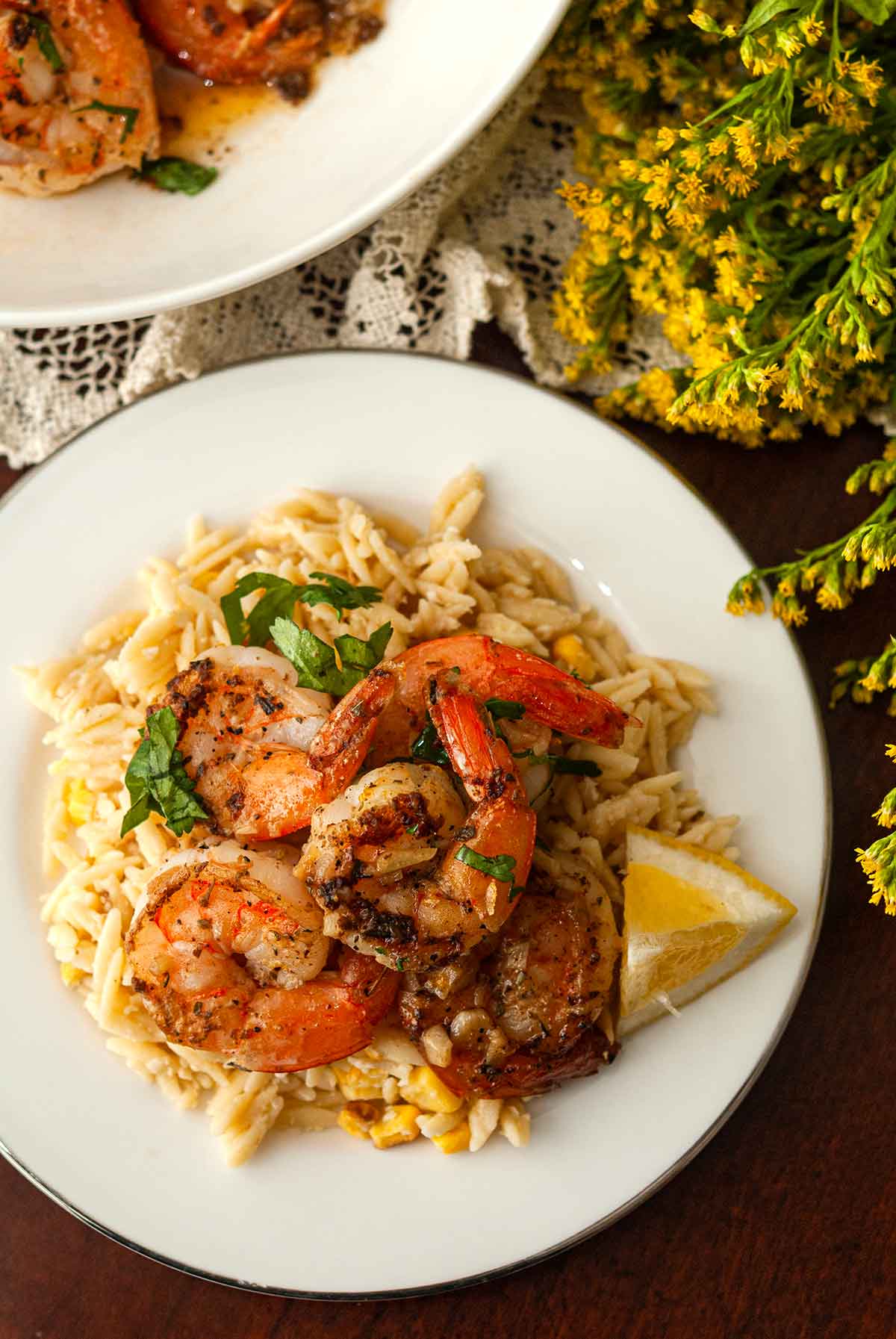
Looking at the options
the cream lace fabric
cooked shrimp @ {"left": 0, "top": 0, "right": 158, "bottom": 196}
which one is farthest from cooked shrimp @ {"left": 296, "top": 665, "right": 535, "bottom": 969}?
cooked shrimp @ {"left": 0, "top": 0, "right": 158, "bottom": 196}

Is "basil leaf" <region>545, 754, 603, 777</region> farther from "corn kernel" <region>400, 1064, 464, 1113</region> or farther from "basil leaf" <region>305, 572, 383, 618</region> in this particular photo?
"corn kernel" <region>400, 1064, 464, 1113</region>

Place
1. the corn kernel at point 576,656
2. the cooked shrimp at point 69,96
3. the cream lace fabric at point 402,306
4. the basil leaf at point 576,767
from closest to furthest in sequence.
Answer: the cooked shrimp at point 69,96 < the basil leaf at point 576,767 < the corn kernel at point 576,656 < the cream lace fabric at point 402,306

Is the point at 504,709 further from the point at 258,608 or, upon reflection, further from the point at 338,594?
the point at 258,608

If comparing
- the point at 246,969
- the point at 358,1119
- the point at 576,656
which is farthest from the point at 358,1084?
the point at 576,656

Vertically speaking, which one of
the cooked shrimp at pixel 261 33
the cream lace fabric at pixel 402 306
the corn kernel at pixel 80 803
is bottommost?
the corn kernel at pixel 80 803

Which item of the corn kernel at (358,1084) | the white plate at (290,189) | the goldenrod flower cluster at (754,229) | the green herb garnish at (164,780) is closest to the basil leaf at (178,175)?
the white plate at (290,189)

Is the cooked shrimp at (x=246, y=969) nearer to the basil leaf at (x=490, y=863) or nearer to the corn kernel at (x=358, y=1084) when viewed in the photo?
the corn kernel at (x=358, y=1084)

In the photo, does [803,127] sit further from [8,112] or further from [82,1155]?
[82,1155]
